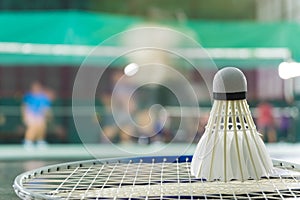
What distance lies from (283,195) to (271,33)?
5049 mm

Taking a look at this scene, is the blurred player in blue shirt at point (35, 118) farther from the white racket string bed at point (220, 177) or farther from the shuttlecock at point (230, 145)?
the shuttlecock at point (230, 145)

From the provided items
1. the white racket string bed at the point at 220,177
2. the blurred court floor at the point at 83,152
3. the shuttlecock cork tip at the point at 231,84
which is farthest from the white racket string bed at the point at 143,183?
the blurred court floor at the point at 83,152

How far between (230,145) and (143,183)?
0.27 meters

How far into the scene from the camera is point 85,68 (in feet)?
20.8

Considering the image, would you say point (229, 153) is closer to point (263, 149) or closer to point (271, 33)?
point (263, 149)

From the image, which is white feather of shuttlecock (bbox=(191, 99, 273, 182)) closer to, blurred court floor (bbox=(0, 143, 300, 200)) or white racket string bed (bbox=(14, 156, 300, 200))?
white racket string bed (bbox=(14, 156, 300, 200))

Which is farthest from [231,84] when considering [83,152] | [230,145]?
→ [83,152]

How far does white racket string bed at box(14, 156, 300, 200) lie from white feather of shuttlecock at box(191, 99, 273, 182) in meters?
0.04

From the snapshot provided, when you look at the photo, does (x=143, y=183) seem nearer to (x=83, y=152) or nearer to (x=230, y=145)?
(x=230, y=145)

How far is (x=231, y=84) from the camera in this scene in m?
1.51

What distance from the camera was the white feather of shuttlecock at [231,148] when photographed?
5.10 feet

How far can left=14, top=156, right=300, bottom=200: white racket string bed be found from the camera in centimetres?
151

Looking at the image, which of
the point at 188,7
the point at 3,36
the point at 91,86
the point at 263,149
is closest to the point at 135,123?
the point at 91,86

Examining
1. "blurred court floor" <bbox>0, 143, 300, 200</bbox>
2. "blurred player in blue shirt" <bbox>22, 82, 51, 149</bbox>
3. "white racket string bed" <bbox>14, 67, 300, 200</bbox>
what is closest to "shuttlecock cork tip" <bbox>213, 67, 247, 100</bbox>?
"white racket string bed" <bbox>14, 67, 300, 200</bbox>
